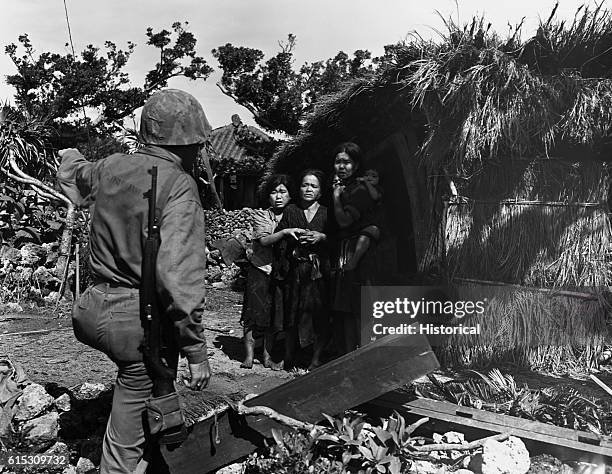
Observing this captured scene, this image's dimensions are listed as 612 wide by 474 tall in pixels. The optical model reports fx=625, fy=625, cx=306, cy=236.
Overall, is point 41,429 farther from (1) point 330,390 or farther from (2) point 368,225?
(2) point 368,225

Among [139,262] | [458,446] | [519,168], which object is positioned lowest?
[458,446]

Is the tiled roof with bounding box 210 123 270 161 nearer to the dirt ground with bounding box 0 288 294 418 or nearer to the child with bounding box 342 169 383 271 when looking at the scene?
the dirt ground with bounding box 0 288 294 418

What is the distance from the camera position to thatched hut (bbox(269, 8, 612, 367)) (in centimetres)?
474

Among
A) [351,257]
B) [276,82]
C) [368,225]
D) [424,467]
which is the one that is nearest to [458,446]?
[424,467]

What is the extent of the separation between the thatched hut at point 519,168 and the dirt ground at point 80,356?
1796 millimetres

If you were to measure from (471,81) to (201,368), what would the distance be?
3047 millimetres

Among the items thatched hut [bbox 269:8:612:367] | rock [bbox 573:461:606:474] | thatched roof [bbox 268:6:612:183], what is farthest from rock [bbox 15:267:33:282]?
rock [bbox 573:461:606:474]

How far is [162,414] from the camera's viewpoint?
2963 mm

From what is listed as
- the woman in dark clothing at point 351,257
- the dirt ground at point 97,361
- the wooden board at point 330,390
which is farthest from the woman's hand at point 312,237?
the wooden board at point 330,390

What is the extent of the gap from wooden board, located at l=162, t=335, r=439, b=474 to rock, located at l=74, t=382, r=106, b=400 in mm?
1568

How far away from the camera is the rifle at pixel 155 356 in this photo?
113 inches

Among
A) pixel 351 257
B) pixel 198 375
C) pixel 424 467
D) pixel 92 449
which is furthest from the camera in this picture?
pixel 351 257

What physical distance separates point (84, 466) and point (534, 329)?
11.7 feet

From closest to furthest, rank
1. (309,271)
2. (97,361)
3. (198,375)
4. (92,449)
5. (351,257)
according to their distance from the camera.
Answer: (198,375) → (92,449) → (351,257) → (309,271) → (97,361)
